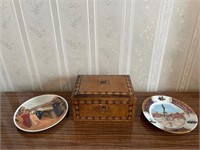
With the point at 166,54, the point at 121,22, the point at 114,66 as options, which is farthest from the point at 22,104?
the point at 166,54

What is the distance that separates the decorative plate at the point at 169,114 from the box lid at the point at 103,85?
133 mm

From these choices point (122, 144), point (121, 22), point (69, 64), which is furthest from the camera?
point (69, 64)

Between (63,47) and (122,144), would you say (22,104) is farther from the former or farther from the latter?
(122,144)

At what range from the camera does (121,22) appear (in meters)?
0.70

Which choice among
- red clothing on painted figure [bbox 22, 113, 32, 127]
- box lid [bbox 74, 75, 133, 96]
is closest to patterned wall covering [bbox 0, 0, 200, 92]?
box lid [bbox 74, 75, 133, 96]

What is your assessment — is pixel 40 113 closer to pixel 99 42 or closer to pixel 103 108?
pixel 103 108

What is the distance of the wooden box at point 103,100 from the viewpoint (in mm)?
621

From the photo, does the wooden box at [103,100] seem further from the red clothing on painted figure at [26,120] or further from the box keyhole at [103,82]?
the red clothing on painted figure at [26,120]

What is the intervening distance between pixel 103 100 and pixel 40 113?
10.9 inches

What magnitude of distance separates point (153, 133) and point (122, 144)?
0.13 metres

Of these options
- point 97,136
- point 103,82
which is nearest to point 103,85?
point 103,82

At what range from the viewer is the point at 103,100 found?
623 millimetres

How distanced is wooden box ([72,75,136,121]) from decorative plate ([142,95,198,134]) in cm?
10

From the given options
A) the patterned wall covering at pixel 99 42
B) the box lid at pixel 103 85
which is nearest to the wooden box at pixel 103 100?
the box lid at pixel 103 85
